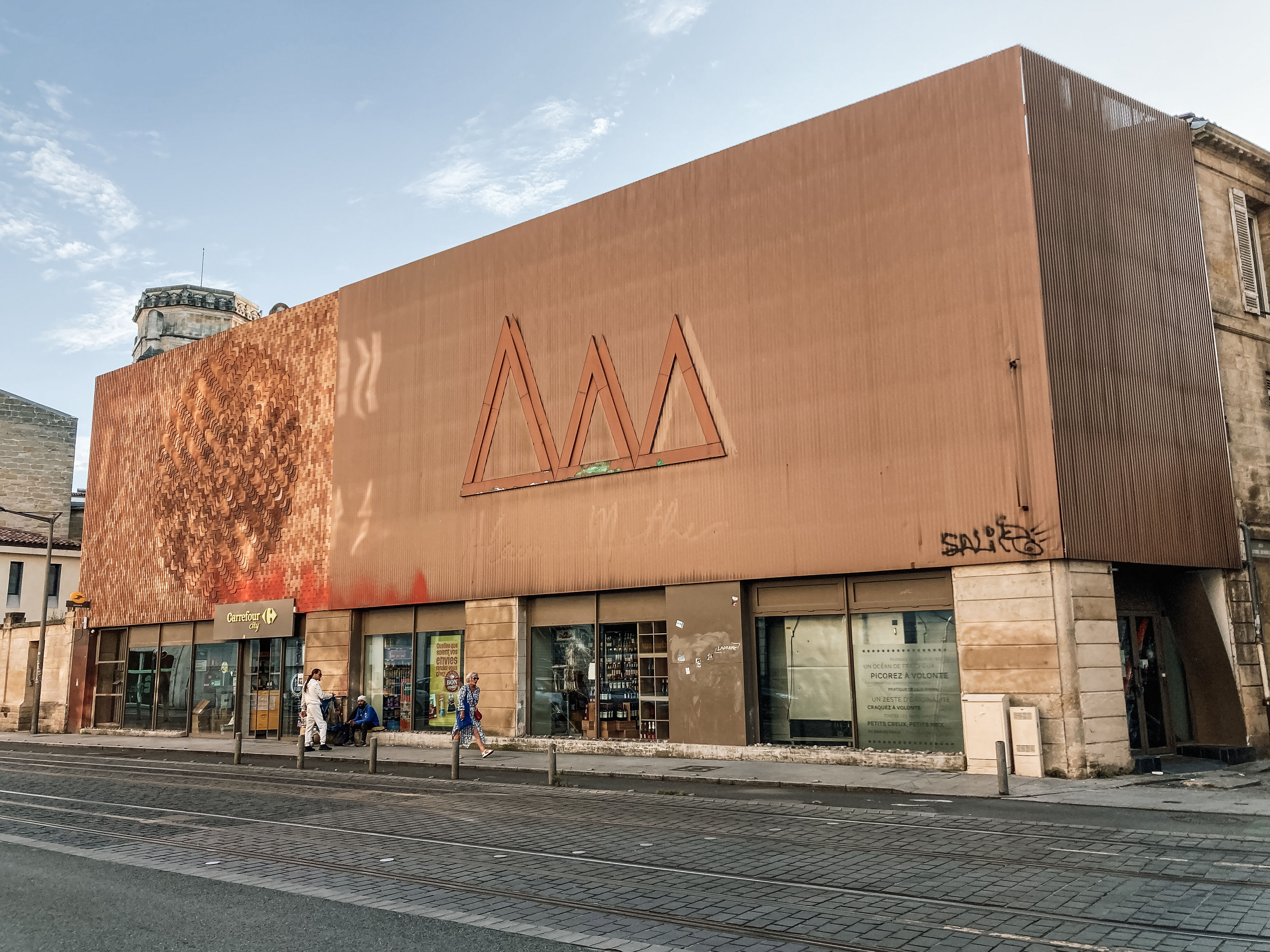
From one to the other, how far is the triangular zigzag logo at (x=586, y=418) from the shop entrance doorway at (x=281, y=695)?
9.59 meters

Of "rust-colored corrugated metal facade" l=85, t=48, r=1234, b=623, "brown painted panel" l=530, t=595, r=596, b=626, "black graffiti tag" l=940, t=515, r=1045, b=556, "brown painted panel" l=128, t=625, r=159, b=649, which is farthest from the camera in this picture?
"brown painted panel" l=128, t=625, r=159, b=649

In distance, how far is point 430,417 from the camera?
29375 millimetres

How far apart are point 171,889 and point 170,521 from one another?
3171 cm

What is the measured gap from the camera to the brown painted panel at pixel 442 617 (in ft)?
92.5

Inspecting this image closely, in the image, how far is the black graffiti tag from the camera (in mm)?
17984

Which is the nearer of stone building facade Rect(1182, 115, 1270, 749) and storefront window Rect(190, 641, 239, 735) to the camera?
stone building facade Rect(1182, 115, 1270, 749)

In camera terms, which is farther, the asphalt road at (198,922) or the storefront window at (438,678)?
the storefront window at (438,678)

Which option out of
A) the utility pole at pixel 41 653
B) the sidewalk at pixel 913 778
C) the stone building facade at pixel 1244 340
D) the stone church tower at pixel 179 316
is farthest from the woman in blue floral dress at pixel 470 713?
the stone church tower at pixel 179 316

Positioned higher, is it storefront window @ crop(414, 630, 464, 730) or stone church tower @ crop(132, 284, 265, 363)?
stone church tower @ crop(132, 284, 265, 363)

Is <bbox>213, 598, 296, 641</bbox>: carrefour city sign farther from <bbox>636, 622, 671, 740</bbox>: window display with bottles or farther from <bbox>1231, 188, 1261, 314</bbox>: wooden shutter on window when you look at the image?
<bbox>1231, 188, 1261, 314</bbox>: wooden shutter on window

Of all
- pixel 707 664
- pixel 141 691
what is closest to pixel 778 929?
pixel 707 664

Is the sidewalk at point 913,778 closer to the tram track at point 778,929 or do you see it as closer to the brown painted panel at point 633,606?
the brown painted panel at point 633,606

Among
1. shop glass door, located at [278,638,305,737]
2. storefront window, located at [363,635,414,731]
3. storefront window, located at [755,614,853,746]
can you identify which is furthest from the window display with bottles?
shop glass door, located at [278,638,305,737]

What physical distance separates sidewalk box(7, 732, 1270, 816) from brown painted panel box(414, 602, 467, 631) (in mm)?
3521
